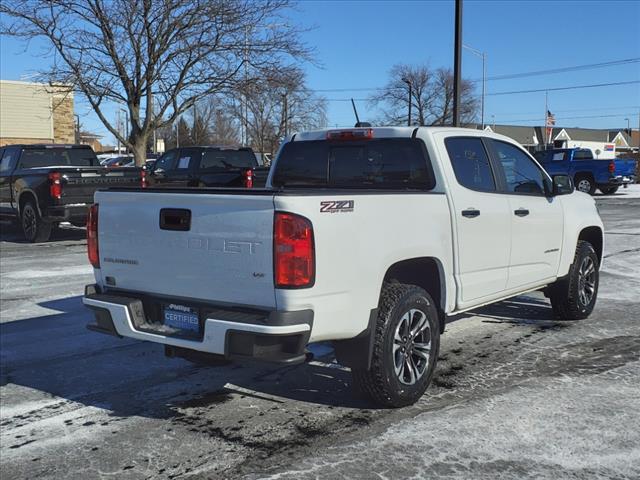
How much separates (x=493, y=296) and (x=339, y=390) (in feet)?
5.00

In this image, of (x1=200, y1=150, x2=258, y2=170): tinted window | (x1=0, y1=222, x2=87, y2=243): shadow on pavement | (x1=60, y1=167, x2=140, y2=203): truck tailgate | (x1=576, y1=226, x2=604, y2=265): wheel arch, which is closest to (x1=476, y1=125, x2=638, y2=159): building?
(x1=200, y1=150, x2=258, y2=170): tinted window

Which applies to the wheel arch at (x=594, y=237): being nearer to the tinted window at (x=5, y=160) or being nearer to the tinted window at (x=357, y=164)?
the tinted window at (x=357, y=164)

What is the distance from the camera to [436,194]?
15.0ft

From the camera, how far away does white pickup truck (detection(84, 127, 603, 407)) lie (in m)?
3.56

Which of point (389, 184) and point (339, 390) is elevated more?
point (389, 184)

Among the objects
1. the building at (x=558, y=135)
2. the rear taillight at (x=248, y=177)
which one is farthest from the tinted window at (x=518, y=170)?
the building at (x=558, y=135)

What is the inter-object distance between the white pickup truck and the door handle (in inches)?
0.7

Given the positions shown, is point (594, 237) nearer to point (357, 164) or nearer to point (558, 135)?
point (357, 164)

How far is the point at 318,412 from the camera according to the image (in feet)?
14.0

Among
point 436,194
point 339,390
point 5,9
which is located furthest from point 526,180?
point 5,9

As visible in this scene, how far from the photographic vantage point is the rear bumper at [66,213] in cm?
1239

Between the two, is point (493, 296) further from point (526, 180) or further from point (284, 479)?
point (284, 479)

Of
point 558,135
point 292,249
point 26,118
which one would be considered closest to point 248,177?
point 292,249

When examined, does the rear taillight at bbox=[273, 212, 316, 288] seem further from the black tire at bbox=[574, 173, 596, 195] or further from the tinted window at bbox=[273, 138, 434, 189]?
the black tire at bbox=[574, 173, 596, 195]
